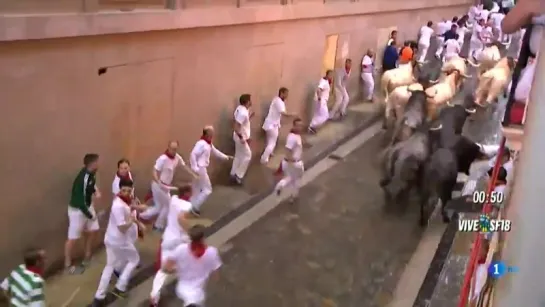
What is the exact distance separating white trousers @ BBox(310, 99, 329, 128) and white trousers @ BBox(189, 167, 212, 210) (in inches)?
212

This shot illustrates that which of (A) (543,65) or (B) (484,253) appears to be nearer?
(A) (543,65)

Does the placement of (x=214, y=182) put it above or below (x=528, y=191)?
below

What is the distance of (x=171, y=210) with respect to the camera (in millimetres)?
7359

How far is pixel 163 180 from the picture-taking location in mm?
9297

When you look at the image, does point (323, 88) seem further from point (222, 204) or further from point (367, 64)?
point (222, 204)

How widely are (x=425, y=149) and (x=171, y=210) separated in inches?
200

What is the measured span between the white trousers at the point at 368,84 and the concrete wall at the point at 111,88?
483cm

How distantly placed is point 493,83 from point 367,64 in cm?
364

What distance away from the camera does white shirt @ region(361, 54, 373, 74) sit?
18141 mm

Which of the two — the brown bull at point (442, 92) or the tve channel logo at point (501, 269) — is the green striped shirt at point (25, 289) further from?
the brown bull at point (442, 92)

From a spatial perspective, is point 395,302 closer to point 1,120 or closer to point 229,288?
point 229,288

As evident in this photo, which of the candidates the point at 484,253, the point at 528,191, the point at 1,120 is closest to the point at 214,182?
the point at 1,120

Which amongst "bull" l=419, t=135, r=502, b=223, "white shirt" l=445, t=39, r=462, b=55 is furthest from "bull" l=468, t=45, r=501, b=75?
"bull" l=419, t=135, r=502, b=223

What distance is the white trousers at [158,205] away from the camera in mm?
9367
